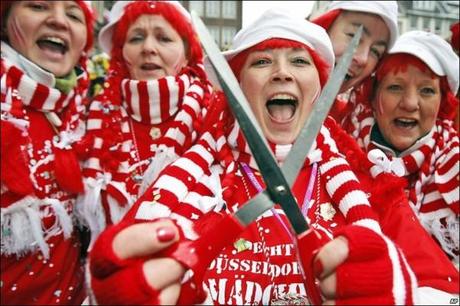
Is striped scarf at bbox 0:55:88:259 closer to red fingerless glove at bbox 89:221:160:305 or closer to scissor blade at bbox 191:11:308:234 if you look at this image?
red fingerless glove at bbox 89:221:160:305

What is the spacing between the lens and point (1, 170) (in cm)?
188

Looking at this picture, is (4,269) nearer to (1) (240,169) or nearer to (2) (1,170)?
(2) (1,170)

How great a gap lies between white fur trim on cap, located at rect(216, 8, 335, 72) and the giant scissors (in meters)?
0.54

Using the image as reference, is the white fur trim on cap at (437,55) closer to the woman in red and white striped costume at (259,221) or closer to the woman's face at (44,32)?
the woman in red and white striped costume at (259,221)

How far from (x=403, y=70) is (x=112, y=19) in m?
1.48

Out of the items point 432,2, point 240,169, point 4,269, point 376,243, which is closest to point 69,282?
point 4,269

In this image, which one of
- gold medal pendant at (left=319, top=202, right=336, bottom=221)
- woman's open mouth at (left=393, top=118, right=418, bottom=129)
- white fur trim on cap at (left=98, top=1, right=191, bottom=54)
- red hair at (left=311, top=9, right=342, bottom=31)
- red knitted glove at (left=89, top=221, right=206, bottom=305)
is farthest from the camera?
red hair at (left=311, top=9, right=342, bottom=31)

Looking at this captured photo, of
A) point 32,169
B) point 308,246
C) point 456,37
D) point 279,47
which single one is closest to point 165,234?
point 308,246

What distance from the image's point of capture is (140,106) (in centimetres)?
239

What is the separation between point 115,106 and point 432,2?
32.6 m

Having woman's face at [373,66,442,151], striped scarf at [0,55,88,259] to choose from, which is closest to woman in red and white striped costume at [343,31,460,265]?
woman's face at [373,66,442,151]

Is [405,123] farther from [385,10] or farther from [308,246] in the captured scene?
[308,246]

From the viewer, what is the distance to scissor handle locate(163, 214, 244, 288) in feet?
3.57

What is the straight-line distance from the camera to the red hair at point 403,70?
2375 millimetres
